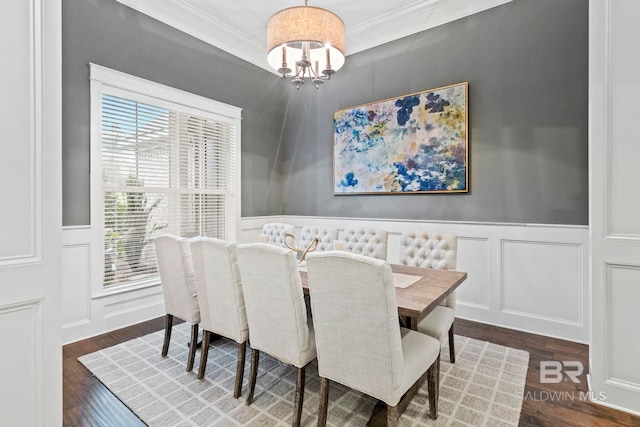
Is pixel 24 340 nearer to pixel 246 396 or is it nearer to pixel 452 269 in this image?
pixel 246 396

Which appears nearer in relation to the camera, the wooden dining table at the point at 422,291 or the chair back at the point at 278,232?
the wooden dining table at the point at 422,291

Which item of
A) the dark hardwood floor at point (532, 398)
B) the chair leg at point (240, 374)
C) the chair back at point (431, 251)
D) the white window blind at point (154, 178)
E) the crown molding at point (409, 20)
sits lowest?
the dark hardwood floor at point (532, 398)

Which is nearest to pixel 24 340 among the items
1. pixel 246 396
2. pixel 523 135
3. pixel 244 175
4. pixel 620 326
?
pixel 246 396

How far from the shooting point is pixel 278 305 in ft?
5.66

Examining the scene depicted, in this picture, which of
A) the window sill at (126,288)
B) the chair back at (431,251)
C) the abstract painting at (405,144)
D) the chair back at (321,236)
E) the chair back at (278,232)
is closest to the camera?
the chair back at (431,251)

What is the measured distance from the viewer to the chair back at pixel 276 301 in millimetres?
1670

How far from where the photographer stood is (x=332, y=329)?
1530 millimetres

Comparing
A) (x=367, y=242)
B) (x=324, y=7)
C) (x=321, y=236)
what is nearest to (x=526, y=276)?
(x=367, y=242)

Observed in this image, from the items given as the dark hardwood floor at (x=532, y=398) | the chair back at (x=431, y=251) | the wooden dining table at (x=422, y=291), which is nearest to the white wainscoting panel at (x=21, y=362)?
the dark hardwood floor at (x=532, y=398)

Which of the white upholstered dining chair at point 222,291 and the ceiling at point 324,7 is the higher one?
the ceiling at point 324,7

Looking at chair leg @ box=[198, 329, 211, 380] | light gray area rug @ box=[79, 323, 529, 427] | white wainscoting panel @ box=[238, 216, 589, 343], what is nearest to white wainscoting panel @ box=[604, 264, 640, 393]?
light gray area rug @ box=[79, 323, 529, 427]

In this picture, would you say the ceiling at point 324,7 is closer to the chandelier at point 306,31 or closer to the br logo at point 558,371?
the chandelier at point 306,31

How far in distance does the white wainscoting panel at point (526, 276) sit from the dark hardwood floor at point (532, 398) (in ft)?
0.77

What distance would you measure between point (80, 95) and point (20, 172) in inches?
81.8
